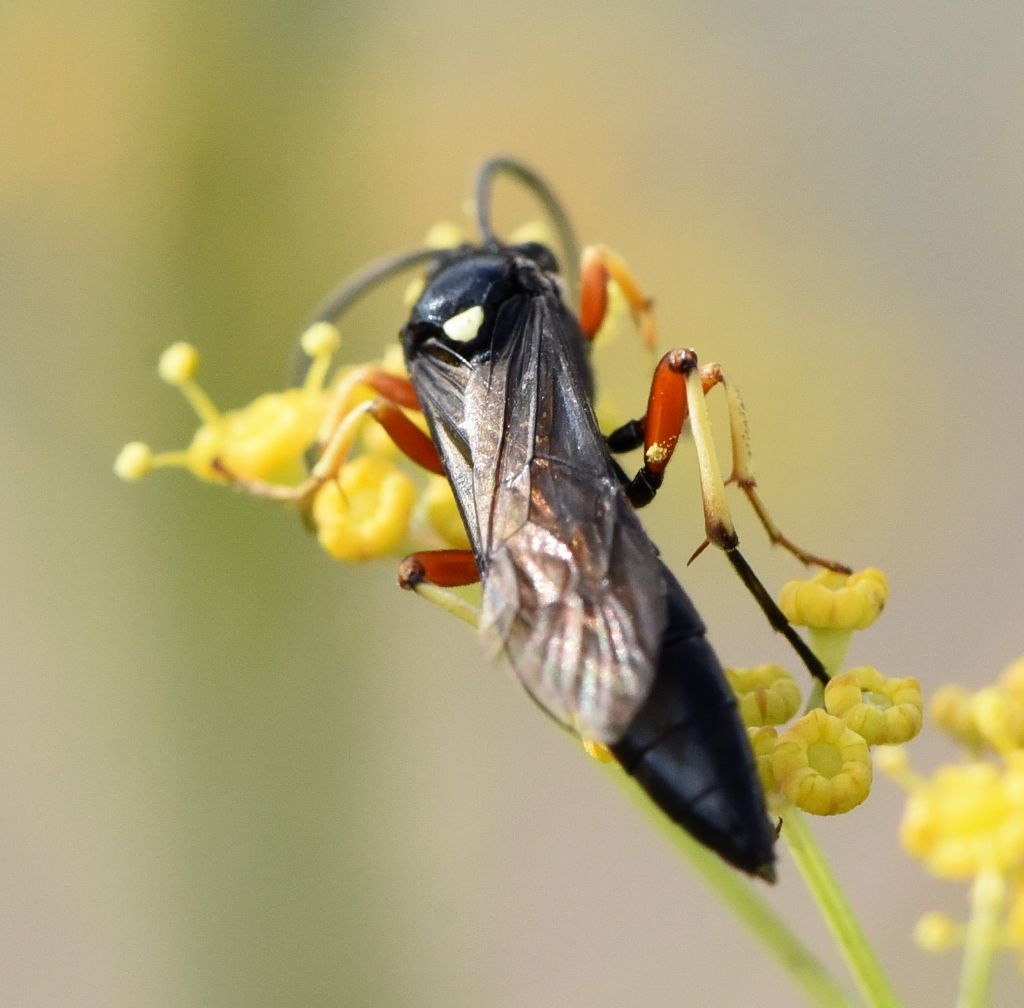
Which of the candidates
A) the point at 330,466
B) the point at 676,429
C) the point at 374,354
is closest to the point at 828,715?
the point at 676,429

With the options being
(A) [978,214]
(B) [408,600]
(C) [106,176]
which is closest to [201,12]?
(C) [106,176]

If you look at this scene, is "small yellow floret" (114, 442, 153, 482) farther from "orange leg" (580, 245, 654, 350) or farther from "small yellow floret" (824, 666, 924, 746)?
"small yellow floret" (824, 666, 924, 746)

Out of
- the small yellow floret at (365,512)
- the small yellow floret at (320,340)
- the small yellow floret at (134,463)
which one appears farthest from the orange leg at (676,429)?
the small yellow floret at (134,463)

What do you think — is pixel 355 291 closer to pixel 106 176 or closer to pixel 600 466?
pixel 600 466

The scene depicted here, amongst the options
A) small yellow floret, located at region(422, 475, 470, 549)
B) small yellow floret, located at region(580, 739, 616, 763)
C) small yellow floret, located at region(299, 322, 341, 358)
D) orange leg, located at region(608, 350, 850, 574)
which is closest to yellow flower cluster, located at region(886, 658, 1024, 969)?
small yellow floret, located at region(580, 739, 616, 763)

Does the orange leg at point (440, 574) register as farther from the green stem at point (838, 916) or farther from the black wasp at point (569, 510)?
the green stem at point (838, 916)

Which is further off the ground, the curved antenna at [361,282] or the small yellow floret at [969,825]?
the curved antenna at [361,282]
